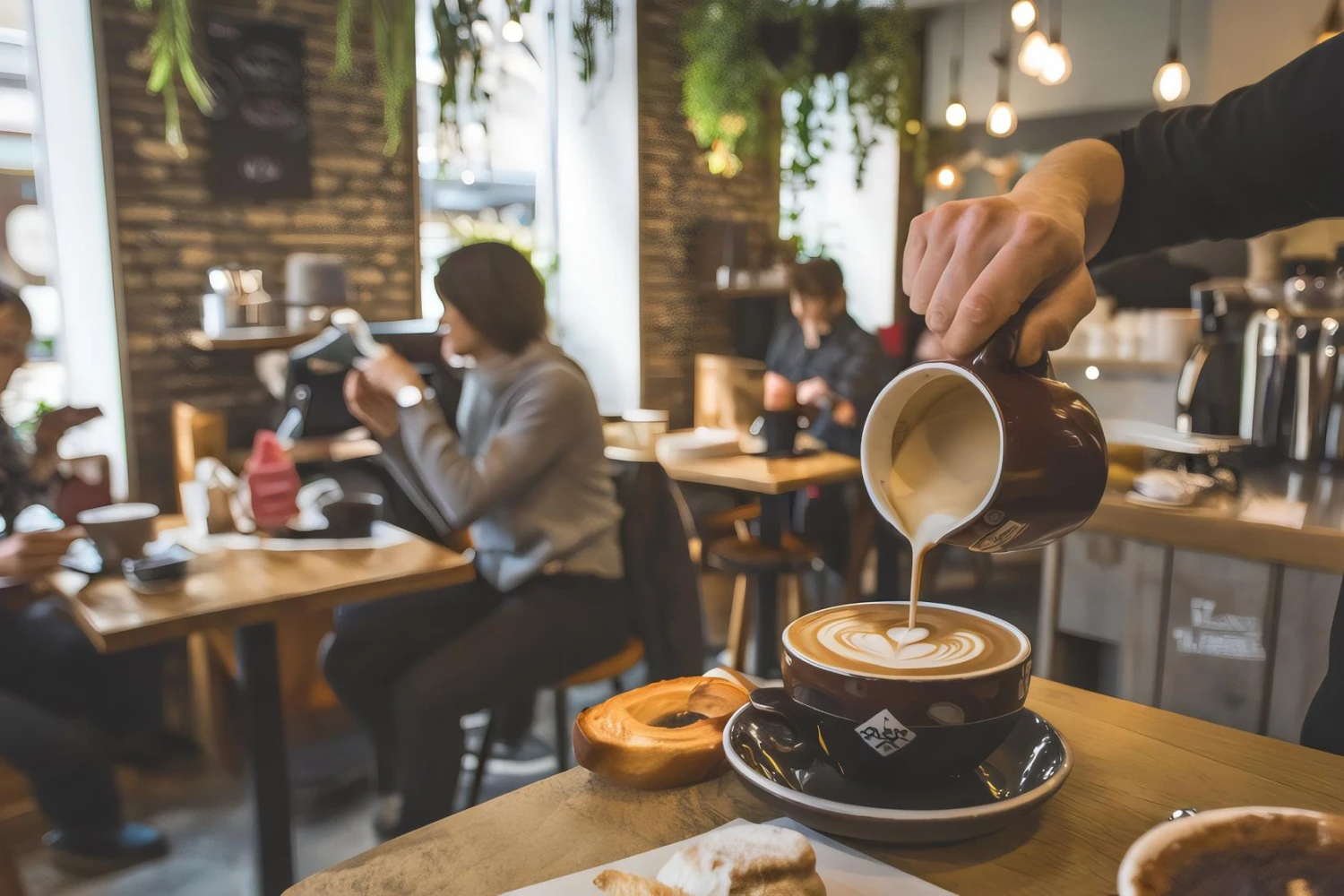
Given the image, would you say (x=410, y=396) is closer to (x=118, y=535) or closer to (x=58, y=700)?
(x=118, y=535)

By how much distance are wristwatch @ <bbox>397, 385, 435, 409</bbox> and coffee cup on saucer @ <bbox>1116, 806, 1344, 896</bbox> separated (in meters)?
2.21

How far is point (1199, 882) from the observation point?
21.1 inches

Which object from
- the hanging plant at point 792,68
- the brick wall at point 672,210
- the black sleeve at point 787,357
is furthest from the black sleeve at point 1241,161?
the brick wall at point 672,210

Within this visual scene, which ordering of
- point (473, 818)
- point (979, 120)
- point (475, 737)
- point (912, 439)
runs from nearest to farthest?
point (473, 818), point (912, 439), point (475, 737), point (979, 120)

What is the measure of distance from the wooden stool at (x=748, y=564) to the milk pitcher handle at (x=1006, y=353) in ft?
9.86

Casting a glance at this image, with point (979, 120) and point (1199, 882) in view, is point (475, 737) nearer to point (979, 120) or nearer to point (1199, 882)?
point (1199, 882)

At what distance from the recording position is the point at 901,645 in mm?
806

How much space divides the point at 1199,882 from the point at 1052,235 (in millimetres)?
515

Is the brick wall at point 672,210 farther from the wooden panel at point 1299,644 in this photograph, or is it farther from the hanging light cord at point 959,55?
the wooden panel at point 1299,644

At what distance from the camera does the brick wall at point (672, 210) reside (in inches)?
224

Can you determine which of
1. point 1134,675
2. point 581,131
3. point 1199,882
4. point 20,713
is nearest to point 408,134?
point 581,131

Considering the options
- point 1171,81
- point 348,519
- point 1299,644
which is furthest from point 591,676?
point 1171,81

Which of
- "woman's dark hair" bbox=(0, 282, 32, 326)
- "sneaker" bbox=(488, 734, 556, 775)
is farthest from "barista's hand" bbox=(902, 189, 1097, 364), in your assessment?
"sneaker" bbox=(488, 734, 556, 775)

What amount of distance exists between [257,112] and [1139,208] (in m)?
3.97
